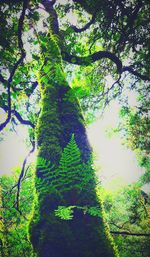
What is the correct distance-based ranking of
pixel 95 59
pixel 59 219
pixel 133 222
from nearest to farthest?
pixel 59 219
pixel 133 222
pixel 95 59

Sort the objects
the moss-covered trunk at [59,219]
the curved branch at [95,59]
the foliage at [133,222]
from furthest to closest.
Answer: the foliage at [133,222] → the curved branch at [95,59] → the moss-covered trunk at [59,219]

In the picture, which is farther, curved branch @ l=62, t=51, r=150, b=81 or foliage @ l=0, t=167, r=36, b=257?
curved branch @ l=62, t=51, r=150, b=81

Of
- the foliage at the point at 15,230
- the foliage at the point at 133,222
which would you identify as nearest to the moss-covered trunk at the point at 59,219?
the foliage at the point at 15,230

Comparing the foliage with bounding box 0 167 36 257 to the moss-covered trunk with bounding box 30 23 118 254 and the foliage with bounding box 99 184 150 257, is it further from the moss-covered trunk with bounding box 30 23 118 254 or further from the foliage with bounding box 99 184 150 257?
the foliage with bounding box 99 184 150 257

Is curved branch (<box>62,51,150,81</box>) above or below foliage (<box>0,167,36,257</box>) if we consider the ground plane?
above

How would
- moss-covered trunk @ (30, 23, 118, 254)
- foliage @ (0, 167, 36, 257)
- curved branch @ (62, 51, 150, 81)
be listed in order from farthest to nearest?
curved branch @ (62, 51, 150, 81), foliage @ (0, 167, 36, 257), moss-covered trunk @ (30, 23, 118, 254)

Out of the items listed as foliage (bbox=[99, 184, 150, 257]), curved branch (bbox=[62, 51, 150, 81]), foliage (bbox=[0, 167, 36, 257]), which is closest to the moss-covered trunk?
foliage (bbox=[0, 167, 36, 257])

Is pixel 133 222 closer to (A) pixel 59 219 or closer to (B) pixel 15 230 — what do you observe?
(A) pixel 59 219

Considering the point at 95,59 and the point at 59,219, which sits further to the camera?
the point at 95,59

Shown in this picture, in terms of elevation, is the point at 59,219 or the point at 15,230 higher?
the point at 15,230

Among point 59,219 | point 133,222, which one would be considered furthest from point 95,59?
point 59,219

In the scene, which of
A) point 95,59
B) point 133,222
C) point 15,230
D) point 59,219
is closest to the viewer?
point 59,219

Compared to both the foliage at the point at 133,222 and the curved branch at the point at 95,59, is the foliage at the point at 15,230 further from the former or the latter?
the curved branch at the point at 95,59

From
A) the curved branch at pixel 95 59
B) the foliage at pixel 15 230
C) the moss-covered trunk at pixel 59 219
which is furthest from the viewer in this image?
the curved branch at pixel 95 59
